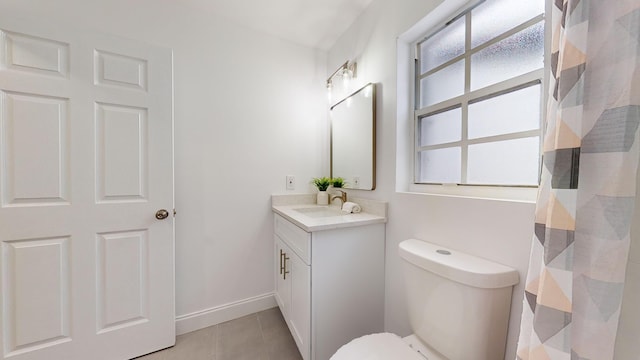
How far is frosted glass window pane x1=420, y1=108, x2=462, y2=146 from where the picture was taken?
111cm

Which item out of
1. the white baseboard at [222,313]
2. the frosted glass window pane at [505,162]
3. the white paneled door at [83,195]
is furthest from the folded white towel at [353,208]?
the white paneled door at [83,195]

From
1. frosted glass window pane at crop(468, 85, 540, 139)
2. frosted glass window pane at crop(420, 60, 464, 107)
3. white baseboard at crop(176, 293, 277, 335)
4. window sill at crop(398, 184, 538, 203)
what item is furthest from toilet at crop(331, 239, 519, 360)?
white baseboard at crop(176, 293, 277, 335)

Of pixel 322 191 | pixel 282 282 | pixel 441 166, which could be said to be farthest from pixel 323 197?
pixel 441 166

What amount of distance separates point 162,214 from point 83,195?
1.26ft

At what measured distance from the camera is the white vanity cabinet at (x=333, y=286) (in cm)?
115

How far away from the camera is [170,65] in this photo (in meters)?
1.41

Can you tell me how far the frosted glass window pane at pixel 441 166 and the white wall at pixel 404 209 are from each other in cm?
16

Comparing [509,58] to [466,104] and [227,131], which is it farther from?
[227,131]

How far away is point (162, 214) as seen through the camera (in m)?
1.39

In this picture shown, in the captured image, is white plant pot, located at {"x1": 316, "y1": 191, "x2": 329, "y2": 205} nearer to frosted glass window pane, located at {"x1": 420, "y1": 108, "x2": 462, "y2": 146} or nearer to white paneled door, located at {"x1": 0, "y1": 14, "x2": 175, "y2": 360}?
frosted glass window pane, located at {"x1": 420, "y1": 108, "x2": 462, "y2": 146}

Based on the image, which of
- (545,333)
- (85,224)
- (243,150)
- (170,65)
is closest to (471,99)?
(545,333)

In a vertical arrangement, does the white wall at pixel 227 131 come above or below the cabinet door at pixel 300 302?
above

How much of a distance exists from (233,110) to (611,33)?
5.94 feet

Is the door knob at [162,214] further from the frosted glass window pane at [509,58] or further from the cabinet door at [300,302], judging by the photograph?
the frosted glass window pane at [509,58]
